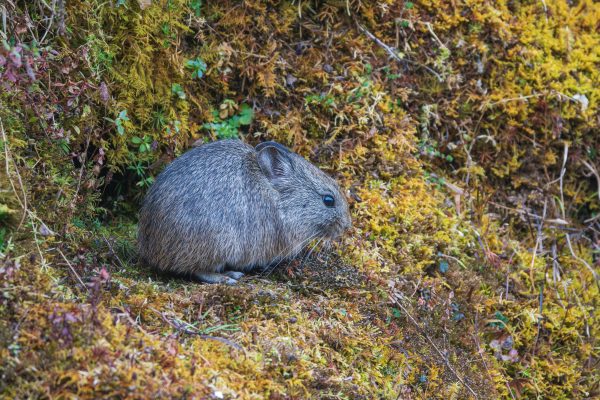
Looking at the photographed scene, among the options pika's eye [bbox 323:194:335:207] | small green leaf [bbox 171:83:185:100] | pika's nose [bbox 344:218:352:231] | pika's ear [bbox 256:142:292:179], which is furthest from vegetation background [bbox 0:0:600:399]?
pika's ear [bbox 256:142:292:179]

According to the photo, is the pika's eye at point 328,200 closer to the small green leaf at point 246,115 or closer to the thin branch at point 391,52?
the small green leaf at point 246,115

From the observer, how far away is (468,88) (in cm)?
731

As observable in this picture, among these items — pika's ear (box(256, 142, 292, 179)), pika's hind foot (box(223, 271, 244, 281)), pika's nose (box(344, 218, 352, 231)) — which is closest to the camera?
pika's hind foot (box(223, 271, 244, 281))

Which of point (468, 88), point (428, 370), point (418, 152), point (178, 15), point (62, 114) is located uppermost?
point (178, 15)

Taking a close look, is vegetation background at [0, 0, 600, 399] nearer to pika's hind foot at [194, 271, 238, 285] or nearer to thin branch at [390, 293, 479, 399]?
thin branch at [390, 293, 479, 399]

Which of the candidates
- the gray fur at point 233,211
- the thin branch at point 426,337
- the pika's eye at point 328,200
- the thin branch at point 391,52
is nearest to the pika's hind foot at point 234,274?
the gray fur at point 233,211

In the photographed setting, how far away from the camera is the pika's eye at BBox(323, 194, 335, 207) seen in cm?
590

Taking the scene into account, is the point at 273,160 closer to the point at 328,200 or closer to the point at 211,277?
the point at 328,200

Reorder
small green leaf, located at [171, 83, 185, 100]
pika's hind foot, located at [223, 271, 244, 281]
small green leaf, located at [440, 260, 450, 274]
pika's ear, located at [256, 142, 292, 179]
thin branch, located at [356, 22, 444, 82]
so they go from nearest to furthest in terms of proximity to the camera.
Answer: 1. pika's hind foot, located at [223, 271, 244, 281]
2. pika's ear, located at [256, 142, 292, 179]
3. small green leaf, located at [440, 260, 450, 274]
4. small green leaf, located at [171, 83, 185, 100]
5. thin branch, located at [356, 22, 444, 82]

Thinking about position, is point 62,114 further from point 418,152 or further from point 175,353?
point 418,152

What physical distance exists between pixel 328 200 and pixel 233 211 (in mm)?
956

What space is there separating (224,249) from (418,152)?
264 centimetres

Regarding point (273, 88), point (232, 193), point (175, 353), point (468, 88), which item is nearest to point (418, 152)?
point (468, 88)

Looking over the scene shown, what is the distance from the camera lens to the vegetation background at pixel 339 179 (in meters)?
3.99
